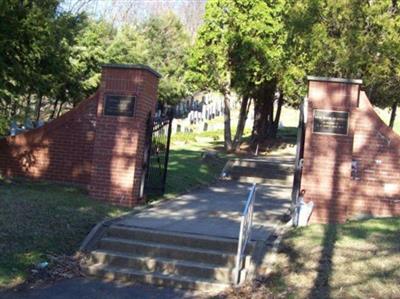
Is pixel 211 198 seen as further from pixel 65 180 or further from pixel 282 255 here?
pixel 282 255

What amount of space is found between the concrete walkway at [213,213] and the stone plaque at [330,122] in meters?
1.79

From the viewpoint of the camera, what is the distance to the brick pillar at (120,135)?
10.5 metres

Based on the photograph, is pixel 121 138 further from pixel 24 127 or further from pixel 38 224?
pixel 24 127

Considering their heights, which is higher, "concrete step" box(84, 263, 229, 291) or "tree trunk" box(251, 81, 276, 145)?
"tree trunk" box(251, 81, 276, 145)

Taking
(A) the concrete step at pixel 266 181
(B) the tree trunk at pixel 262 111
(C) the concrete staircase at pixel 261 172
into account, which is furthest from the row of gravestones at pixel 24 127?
(B) the tree trunk at pixel 262 111

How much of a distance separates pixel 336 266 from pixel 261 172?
11.3 metres

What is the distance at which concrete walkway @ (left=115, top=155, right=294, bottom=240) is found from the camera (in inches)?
350

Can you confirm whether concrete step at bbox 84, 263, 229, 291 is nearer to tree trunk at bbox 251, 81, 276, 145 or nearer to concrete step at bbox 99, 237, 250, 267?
concrete step at bbox 99, 237, 250, 267

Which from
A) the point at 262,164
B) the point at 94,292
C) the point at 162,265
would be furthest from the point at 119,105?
the point at 262,164

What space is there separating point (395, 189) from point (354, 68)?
886cm

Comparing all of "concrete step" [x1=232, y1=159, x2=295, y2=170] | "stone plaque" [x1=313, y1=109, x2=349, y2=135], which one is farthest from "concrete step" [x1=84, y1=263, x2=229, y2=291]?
"concrete step" [x1=232, y1=159, x2=295, y2=170]

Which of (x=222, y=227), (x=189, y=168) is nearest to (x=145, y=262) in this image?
(x=222, y=227)

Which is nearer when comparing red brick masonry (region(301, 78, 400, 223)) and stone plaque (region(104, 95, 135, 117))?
red brick masonry (region(301, 78, 400, 223))

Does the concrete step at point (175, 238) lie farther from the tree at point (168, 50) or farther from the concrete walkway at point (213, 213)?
the tree at point (168, 50)
